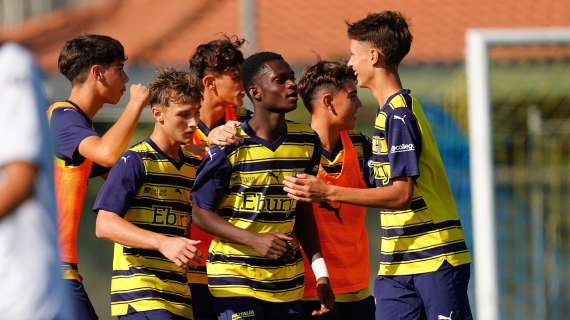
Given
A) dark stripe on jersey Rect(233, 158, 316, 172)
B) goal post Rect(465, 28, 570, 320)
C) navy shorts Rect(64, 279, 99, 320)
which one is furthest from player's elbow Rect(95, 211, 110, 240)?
goal post Rect(465, 28, 570, 320)

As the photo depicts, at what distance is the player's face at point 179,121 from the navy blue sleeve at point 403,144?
99cm

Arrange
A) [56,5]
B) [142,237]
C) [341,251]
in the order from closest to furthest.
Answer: [142,237] < [341,251] < [56,5]

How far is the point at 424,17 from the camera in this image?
1257 cm

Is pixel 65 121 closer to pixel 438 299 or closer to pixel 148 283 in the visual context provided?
pixel 148 283

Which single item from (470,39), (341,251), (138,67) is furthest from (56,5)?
(341,251)

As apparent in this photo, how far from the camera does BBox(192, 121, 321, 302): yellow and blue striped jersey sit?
5.35m

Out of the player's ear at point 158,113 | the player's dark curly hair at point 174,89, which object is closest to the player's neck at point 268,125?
the player's dark curly hair at point 174,89

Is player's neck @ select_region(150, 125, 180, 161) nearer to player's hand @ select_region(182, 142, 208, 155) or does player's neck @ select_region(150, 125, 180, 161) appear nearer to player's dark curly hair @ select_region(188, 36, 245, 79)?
player's hand @ select_region(182, 142, 208, 155)

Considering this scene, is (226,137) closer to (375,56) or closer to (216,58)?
(375,56)

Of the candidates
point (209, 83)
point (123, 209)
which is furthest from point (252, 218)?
point (209, 83)

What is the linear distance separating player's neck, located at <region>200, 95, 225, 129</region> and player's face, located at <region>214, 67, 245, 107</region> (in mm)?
40

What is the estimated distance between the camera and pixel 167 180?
550 centimetres

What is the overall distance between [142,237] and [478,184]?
362 centimetres

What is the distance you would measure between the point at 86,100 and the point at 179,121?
0.59 metres
